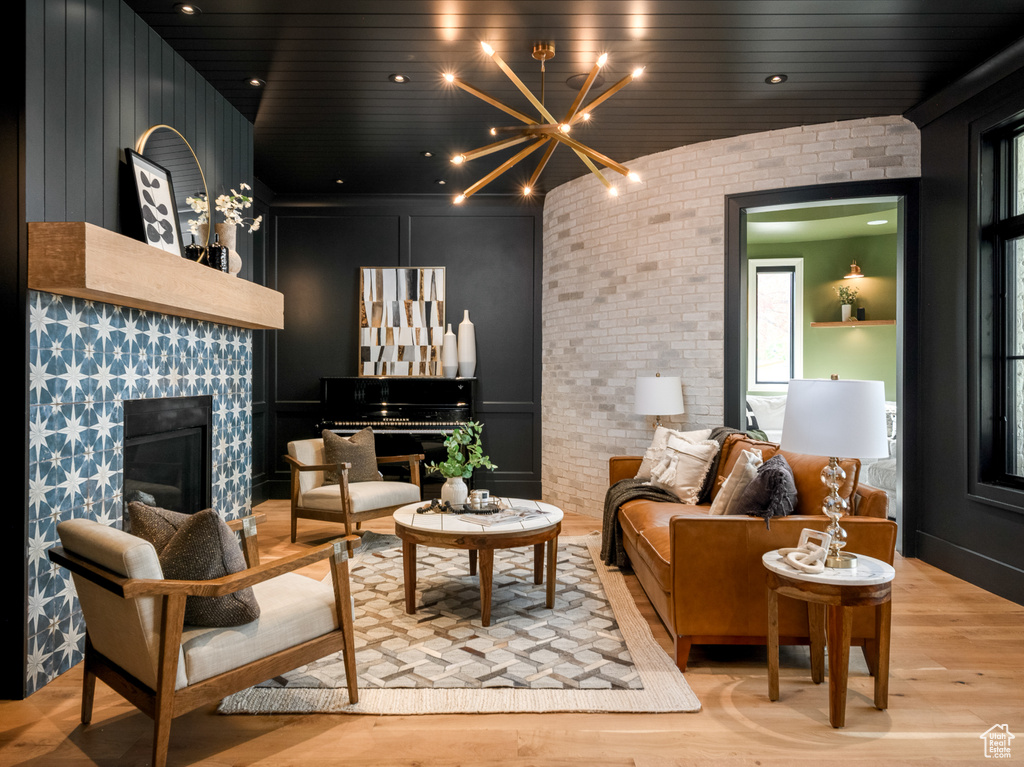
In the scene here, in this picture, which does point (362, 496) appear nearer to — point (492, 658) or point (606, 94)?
point (492, 658)

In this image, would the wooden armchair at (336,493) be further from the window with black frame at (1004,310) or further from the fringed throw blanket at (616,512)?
the window with black frame at (1004,310)

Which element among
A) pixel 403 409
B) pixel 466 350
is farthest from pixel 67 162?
pixel 466 350

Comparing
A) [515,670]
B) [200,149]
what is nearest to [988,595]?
[515,670]

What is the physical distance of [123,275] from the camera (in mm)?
2795

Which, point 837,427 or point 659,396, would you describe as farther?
point 659,396

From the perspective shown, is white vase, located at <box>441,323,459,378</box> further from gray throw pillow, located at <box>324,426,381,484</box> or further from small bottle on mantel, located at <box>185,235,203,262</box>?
small bottle on mantel, located at <box>185,235,203,262</box>

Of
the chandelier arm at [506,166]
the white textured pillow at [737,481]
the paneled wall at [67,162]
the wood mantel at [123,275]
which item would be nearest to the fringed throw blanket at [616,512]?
the white textured pillow at [737,481]

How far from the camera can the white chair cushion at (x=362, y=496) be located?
4527mm

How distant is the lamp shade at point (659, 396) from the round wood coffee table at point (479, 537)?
5.53ft

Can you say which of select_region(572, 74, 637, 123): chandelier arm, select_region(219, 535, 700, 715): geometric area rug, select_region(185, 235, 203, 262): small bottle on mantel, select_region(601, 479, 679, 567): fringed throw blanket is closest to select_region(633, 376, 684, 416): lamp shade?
select_region(601, 479, 679, 567): fringed throw blanket

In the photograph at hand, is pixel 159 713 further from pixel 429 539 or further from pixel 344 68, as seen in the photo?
pixel 344 68

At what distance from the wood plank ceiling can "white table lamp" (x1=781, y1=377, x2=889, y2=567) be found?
2.05m

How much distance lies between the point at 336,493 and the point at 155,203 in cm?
217

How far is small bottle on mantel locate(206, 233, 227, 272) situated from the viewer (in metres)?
3.89
